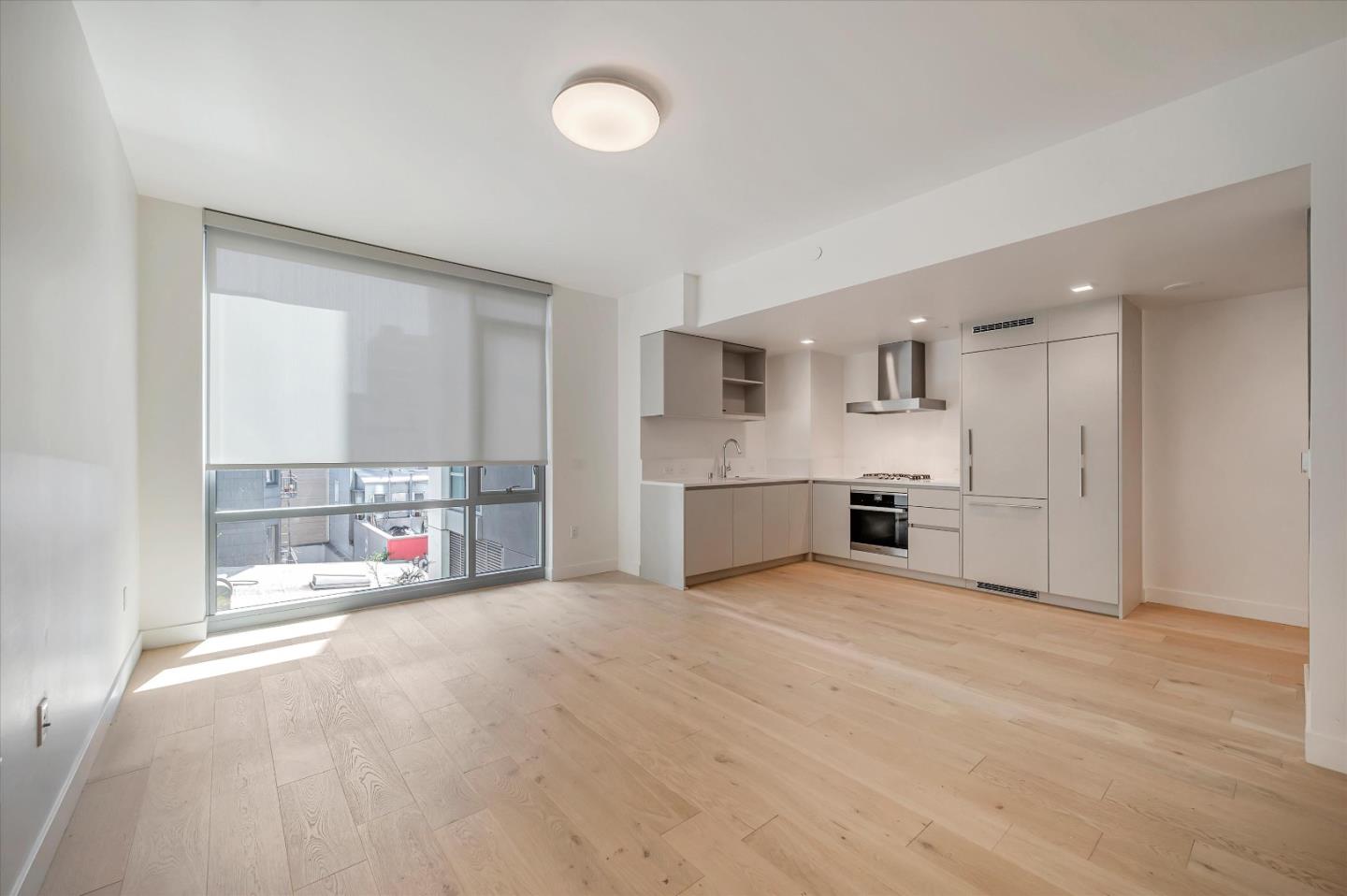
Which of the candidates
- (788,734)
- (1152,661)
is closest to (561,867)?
(788,734)

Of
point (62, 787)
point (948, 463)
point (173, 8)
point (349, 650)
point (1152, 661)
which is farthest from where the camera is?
point (948, 463)

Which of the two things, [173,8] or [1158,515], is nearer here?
Result: [173,8]

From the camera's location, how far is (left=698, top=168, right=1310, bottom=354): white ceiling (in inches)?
102

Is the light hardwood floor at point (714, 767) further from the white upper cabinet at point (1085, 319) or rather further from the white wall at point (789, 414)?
the white wall at point (789, 414)

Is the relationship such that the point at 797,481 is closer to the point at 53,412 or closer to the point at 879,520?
the point at 879,520

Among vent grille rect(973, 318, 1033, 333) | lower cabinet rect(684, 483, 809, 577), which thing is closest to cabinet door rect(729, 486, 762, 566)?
lower cabinet rect(684, 483, 809, 577)

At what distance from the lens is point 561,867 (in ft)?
5.21

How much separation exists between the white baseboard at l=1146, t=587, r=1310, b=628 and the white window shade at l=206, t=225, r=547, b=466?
507cm

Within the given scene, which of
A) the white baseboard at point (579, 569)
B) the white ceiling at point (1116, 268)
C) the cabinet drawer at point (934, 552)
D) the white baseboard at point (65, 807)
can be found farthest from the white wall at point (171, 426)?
the cabinet drawer at point (934, 552)

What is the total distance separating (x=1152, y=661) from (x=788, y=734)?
7.60 feet

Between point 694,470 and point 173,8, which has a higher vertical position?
point 173,8

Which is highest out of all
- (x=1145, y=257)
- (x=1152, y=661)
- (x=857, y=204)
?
(x=857, y=204)

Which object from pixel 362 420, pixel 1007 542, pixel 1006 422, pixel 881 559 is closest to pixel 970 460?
pixel 1006 422

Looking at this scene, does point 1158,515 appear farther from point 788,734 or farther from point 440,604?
point 440,604
